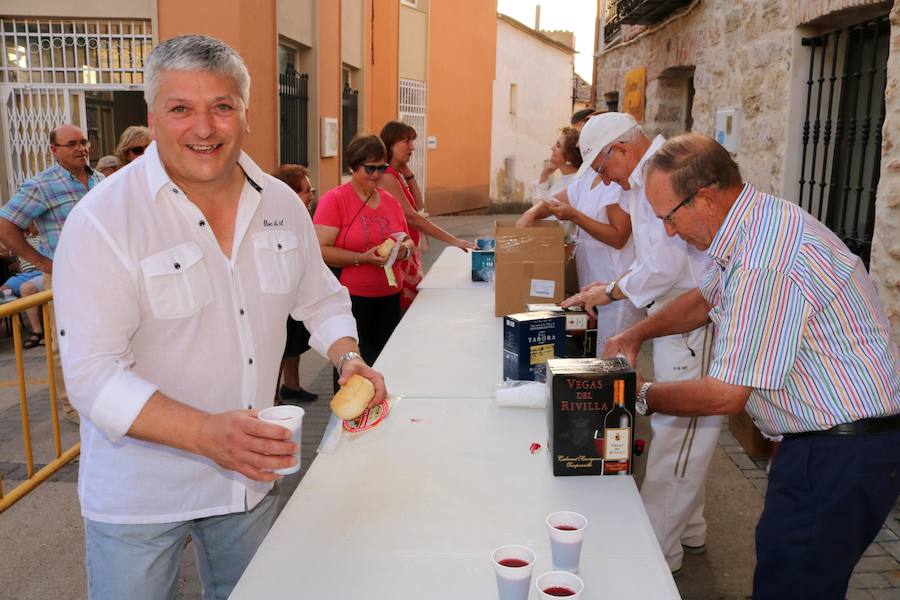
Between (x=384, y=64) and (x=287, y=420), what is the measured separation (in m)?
16.0

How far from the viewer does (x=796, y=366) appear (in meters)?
2.05

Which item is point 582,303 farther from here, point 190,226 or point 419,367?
point 190,226

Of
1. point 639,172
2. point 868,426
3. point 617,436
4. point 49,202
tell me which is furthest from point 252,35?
point 868,426

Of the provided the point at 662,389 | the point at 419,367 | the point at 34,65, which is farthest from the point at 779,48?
the point at 34,65

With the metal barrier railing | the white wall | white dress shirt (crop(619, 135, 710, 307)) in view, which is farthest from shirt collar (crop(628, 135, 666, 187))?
the white wall

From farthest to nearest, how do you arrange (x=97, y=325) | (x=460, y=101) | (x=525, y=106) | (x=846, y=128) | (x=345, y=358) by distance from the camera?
(x=525, y=106)
(x=460, y=101)
(x=846, y=128)
(x=345, y=358)
(x=97, y=325)

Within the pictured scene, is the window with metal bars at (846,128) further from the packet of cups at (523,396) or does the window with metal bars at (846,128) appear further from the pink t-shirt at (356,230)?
the pink t-shirt at (356,230)

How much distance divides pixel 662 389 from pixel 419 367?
4.48 feet

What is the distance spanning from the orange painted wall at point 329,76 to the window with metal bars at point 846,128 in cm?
784

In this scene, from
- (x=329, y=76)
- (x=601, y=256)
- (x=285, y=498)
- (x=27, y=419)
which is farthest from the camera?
(x=329, y=76)

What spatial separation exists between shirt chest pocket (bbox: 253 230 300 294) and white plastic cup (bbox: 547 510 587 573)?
91cm

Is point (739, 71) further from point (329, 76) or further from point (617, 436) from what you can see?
point (329, 76)

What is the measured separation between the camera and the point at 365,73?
1506 centimetres

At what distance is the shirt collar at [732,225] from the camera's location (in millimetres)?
2033
